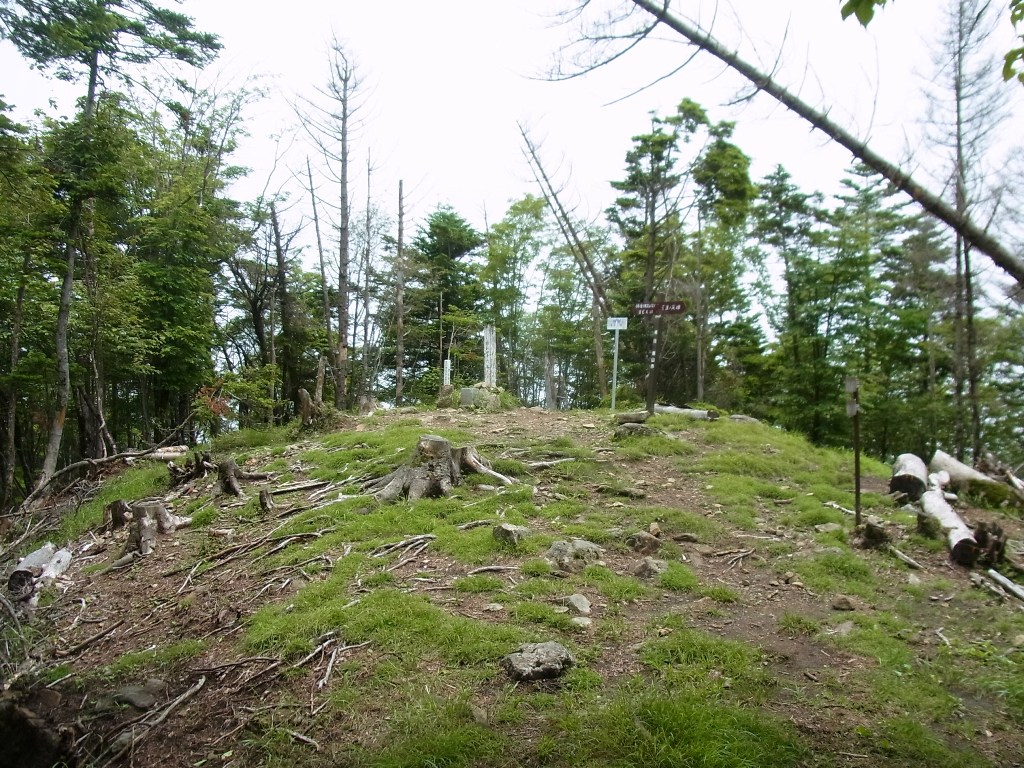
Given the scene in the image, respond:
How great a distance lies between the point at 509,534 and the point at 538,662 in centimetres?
185

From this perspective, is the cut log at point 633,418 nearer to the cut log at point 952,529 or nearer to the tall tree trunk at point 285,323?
the cut log at point 952,529

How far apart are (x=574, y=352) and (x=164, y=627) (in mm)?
23326

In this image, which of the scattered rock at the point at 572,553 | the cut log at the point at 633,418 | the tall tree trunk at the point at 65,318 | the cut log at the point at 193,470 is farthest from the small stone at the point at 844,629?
the tall tree trunk at the point at 65,318

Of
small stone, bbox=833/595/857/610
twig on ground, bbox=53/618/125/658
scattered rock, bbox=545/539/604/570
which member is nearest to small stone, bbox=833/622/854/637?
small stone, bbox=833/595/857/610

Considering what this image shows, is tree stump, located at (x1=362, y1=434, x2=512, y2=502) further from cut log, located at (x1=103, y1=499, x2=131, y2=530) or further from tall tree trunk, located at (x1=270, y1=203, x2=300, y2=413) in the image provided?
tall tree trunk, located at (x1=270, y1=203, x2=300, y2=413)

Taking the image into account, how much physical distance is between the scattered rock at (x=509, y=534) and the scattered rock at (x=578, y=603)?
3.26ft

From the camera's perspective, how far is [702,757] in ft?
8.50

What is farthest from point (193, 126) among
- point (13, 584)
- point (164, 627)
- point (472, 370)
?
point (164, 627)

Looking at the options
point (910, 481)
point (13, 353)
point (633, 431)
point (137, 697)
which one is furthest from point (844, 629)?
point (13, 353)

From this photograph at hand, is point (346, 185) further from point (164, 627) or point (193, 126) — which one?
point (164, 627)

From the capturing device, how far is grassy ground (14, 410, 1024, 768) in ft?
9.21

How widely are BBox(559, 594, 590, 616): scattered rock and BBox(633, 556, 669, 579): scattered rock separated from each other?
73 cm

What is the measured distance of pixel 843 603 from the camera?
428 cm

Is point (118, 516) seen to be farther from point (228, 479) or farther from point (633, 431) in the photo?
point (633, 431)
